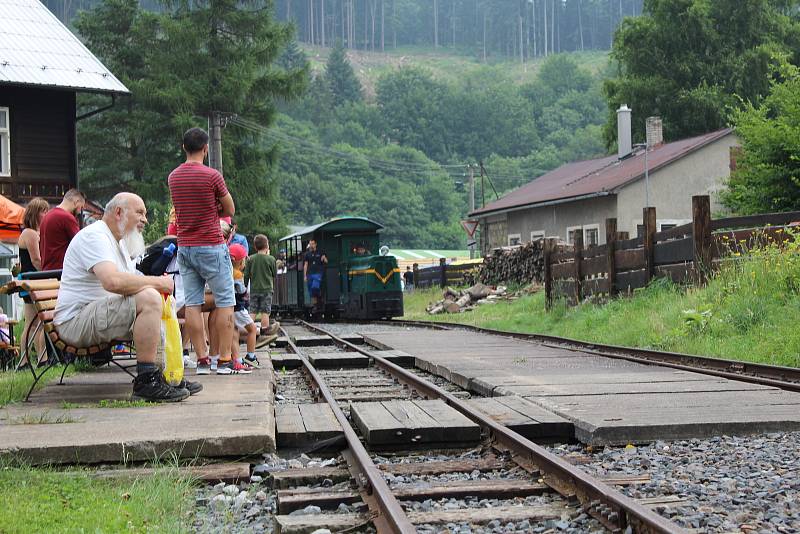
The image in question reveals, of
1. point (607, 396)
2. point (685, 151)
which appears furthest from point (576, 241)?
point (685, 151)

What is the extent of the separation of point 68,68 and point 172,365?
18713 millimetres

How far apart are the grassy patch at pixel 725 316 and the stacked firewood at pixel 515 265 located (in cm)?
1224

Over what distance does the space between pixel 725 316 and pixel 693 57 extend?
41310mm

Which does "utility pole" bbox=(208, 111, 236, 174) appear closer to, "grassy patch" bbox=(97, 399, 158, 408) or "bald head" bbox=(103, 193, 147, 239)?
"bald head" bbox=(103, 193, 147, 239)

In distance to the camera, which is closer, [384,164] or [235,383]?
[235,383]

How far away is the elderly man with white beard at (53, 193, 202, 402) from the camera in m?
6.20

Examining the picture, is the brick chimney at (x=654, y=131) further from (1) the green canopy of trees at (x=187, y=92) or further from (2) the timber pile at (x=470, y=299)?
(2) the timber pile at (x=470, y=299)

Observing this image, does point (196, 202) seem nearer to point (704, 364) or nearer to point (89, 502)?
point (89, 502)

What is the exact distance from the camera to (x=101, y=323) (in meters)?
6.24

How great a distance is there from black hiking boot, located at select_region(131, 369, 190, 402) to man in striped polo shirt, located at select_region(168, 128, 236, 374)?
4.87 ft

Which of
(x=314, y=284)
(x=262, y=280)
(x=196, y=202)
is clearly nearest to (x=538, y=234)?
(x=314, y=284)

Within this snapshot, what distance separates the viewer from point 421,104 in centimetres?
12300

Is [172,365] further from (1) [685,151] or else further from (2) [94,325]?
(1) [685,151]

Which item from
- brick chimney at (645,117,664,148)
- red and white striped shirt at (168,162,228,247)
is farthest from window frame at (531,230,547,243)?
red and white striped shirt at (168,162,228,247)
